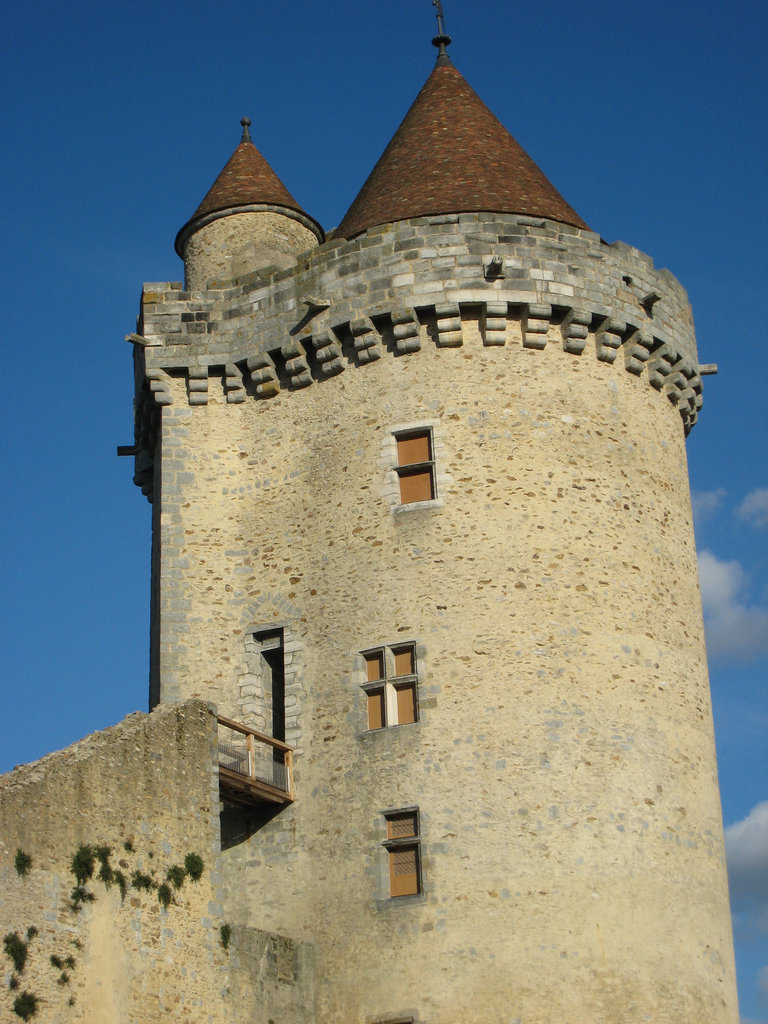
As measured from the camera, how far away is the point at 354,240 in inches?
923

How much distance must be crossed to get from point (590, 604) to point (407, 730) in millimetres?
2866

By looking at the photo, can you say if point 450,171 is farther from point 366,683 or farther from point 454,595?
point 366,683

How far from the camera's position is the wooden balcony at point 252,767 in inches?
816

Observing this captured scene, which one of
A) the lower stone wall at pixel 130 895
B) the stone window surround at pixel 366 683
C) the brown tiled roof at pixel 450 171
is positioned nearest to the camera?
the lower stone wall at pixel 130 895

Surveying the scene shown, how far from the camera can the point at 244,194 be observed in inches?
1023

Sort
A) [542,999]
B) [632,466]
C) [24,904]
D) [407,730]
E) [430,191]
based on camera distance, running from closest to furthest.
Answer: [24,904] < [542,999] < [407,730] < [632,466] < [430,191]

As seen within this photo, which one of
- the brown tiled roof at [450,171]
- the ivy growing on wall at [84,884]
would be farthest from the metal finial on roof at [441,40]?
the ivy growing on wall at [84,884]

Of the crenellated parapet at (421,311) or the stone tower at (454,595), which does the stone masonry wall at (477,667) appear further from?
the crenellated parapet at (421,311)

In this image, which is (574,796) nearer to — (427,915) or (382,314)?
(427,915)

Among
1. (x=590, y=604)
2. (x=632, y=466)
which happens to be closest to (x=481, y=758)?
(x=590, y=604)

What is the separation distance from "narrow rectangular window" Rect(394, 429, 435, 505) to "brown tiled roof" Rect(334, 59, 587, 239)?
3.52 meters

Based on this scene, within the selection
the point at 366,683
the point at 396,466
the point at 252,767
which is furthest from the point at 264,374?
the point at 252,767

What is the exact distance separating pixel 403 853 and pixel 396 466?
5.12 metres

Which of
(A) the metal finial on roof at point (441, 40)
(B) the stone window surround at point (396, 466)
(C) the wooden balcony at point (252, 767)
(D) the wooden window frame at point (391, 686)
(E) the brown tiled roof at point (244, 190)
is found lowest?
(C) the wooden balcony at point (252, 767)
